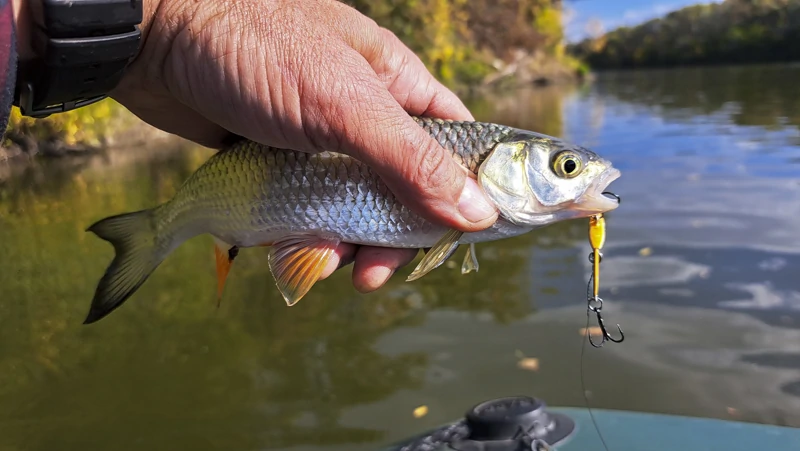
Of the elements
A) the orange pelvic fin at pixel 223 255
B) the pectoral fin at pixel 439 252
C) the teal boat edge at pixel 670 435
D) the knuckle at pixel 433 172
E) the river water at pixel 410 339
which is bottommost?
the river water at pixel 410 339

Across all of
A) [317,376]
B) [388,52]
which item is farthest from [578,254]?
[388,52]

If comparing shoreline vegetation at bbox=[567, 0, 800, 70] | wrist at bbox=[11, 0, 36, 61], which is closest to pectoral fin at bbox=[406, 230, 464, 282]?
wrist at bbox=[11, 0, 36, 61]

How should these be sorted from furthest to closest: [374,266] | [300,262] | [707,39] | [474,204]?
[707,39], [374,266], [300,262], [474,204]

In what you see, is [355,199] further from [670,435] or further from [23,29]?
[670,435]

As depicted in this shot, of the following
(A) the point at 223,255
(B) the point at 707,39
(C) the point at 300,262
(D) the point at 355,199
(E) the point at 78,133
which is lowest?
(B) the point at 707,39

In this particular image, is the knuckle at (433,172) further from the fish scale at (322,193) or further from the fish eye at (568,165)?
the fish eye at (568,165)

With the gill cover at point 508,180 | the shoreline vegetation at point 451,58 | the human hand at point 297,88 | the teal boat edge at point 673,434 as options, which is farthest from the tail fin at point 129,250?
the shoreline vegetation at point 451,58

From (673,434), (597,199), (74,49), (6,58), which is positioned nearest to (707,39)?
(673,434)
